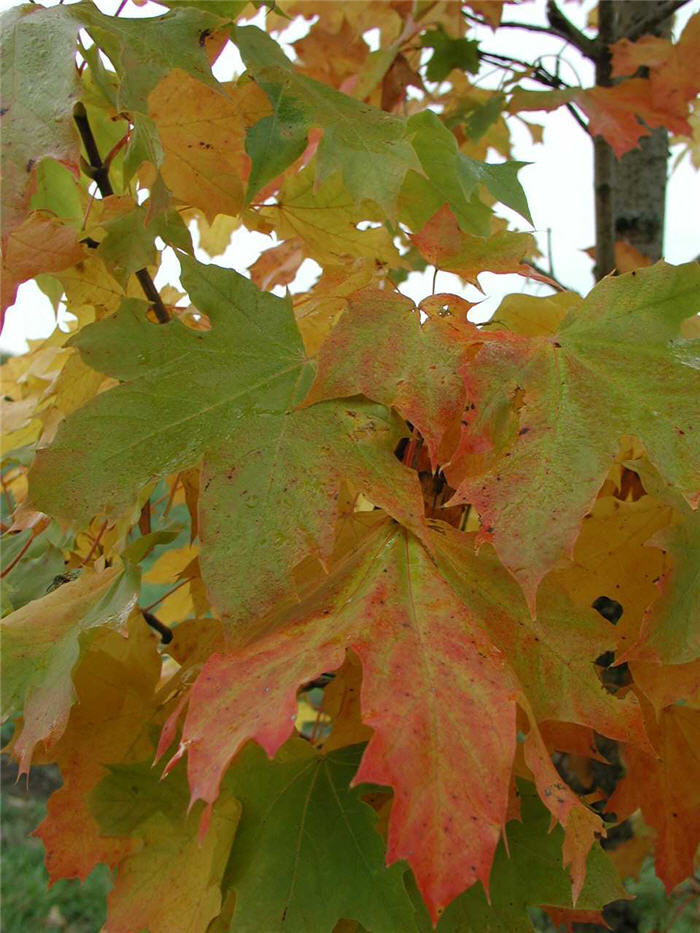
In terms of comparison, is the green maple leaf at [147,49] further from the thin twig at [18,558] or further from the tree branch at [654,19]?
the tree branch at [654,19]

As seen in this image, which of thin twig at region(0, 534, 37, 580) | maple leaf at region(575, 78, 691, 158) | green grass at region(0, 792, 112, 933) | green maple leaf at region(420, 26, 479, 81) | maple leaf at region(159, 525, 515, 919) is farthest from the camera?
green grass at region(0, 792, 112, 933)

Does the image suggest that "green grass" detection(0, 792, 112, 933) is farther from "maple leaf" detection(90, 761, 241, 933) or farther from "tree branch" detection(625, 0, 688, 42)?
"tree branch" detection(625, 0, 688, 42)

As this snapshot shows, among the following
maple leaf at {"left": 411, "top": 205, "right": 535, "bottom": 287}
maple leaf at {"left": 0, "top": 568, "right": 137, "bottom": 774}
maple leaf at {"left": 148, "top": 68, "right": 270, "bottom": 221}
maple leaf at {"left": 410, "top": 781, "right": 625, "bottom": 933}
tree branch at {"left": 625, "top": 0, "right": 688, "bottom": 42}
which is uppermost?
tree branch at {"left": 625, "top": 0, "right": 688, "bottom": 42}

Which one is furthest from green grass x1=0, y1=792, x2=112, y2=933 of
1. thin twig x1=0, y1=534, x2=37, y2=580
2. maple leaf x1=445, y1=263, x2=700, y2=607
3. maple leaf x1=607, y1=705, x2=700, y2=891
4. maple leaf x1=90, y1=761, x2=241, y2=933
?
maple leaf x1=445, y1=263, x2=700, y2=607

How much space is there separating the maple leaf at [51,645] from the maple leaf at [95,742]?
0.04 m

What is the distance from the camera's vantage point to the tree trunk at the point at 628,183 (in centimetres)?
129

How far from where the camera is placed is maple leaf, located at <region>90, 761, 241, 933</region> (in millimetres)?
627

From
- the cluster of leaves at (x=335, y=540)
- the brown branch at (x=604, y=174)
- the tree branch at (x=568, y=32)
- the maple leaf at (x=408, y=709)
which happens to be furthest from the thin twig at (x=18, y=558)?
the tree branch at (x=568, y=32)

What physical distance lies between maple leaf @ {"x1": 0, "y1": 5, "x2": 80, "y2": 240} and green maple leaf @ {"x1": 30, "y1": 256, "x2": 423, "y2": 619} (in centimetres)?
11

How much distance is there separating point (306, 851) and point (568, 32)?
117cm

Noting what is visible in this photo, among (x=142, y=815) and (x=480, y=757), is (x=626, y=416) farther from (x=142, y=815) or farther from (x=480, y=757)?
(x=142, y=815)

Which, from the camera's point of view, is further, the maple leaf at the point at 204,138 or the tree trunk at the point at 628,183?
the tree trunk at the point at 628,183

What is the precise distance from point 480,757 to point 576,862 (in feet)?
0.39

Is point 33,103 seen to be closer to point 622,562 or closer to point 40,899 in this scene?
point 622,562
